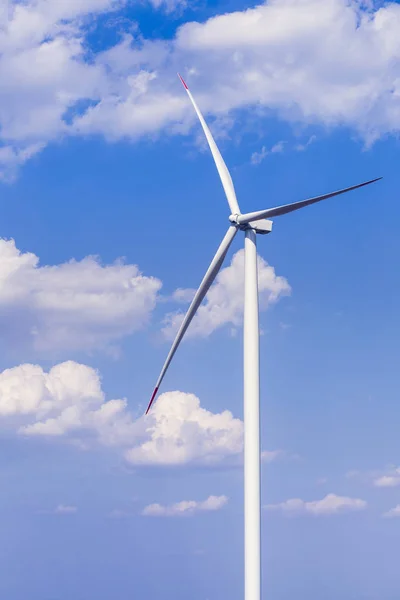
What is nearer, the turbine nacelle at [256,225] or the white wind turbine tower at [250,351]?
the white wind turbine tower at [250,351]

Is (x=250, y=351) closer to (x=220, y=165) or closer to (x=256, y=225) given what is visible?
(x=256, y=225)

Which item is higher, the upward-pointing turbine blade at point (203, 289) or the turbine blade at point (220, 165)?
the turbine blade at point (220, 165)

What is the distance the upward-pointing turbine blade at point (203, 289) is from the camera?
5169 cm

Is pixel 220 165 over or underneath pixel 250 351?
over

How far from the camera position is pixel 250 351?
1928 inches

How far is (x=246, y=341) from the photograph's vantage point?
162 feet

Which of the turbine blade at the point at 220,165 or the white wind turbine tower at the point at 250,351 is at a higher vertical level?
the turbine blade at the point at 220,165

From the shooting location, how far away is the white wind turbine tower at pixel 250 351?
155 ft

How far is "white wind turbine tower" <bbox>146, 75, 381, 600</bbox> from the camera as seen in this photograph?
155ft

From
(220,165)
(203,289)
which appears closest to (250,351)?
(203,289)

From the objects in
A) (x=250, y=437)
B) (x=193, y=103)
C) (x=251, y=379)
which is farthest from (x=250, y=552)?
(x=193, y=103)

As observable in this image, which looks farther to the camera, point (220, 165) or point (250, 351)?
point (220, 165)

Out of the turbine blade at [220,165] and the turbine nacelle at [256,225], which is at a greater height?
the turbine blade at [220,165]

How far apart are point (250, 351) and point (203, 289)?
5.53m
